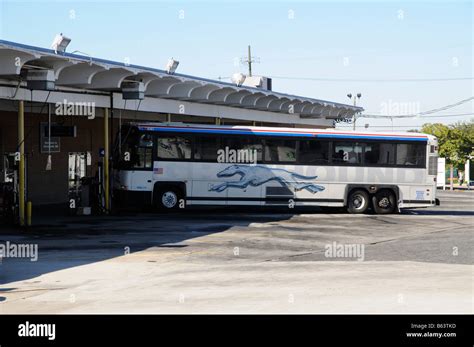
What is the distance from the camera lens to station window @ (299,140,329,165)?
102 ft

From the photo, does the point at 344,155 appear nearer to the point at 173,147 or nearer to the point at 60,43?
the point at 173,147

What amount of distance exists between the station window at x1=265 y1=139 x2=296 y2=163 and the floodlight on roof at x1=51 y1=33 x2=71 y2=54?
32.0ft

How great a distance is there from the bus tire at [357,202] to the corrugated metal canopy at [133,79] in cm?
773

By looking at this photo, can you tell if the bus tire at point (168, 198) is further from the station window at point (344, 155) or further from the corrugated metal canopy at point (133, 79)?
the station window at point (344, 155)

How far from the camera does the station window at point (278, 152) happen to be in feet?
102

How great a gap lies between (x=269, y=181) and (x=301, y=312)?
20.3 m

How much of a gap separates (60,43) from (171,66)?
7518 millimetres

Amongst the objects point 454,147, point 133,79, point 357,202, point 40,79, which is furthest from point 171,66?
point 454,147

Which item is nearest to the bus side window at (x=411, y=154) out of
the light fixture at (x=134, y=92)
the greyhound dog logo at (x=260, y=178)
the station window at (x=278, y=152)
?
the greyhound dog logo at (x=260, y=178)

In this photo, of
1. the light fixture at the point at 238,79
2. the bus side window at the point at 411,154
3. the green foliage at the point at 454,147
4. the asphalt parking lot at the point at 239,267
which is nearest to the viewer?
the asphalt parking lot at the point at 239,267

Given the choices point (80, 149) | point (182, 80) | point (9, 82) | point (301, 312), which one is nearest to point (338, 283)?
point (301, 312)

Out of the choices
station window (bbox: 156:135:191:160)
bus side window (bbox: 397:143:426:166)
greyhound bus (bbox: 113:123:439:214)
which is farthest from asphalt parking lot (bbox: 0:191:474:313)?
bus side window (bbox: 397:143:426:166)

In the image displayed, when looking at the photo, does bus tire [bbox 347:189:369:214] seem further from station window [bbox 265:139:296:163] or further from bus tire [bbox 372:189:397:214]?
station window [bbox 265:139:296:163]

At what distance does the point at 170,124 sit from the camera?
3055 cm
